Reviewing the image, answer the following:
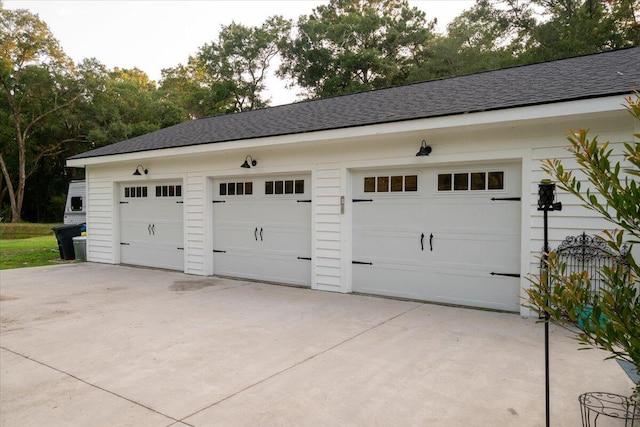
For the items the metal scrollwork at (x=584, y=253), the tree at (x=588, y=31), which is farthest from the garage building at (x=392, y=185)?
the tree at (x=588, y=31)

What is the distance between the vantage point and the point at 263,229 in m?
7.58

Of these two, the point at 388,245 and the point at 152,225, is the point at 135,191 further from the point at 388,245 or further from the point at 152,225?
the point at 388,245

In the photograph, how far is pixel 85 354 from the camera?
3855 mm

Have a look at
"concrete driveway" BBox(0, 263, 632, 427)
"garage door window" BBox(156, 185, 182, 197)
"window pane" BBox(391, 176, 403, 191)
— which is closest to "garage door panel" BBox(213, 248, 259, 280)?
"garage door window" BBox(156, 185, 182, 197)

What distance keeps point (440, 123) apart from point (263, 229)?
12.2ft

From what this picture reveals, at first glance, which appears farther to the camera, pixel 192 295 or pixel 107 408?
pixel 192 295

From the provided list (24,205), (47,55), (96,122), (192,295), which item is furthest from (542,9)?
(24,205)

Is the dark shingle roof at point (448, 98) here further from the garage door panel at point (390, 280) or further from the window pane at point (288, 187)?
the garage door panel at point (390, 280)

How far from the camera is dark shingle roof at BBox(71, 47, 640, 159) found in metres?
4.95

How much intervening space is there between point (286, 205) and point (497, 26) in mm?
18799

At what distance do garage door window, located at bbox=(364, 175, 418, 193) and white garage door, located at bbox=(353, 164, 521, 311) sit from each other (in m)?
0.01

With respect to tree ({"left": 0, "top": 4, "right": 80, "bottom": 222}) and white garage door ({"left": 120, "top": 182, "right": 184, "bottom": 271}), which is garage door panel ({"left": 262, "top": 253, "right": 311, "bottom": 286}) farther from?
tree ({"left": 0, "top": 4, "right": 80, "bottom": 222})

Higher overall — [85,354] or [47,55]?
[47,55]

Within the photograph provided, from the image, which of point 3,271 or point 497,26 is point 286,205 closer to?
point 3,271
